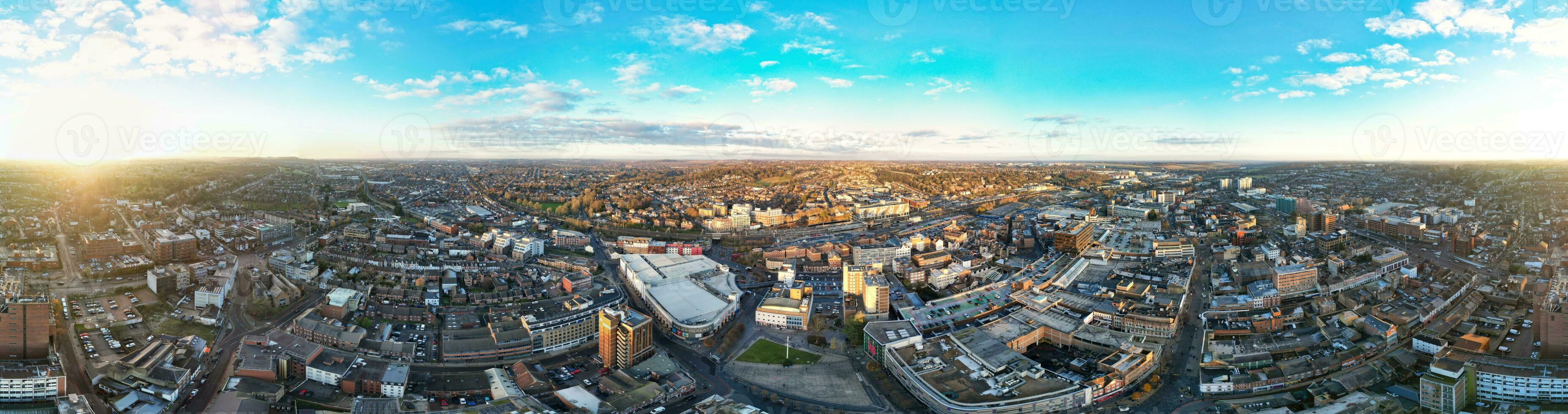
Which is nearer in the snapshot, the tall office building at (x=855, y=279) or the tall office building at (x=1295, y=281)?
the tall office building at (x=1295, y=281)

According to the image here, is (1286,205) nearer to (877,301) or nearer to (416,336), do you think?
(877,301)

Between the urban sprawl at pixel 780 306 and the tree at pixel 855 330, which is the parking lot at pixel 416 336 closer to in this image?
the urban sprawl at pixel 780 306

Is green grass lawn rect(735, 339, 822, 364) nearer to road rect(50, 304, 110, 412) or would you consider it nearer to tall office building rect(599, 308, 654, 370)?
tall office building rect(599, 308, 654, 370)

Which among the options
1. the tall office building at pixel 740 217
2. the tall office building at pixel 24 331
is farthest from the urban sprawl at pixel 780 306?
the tall office building at pixel 740 217

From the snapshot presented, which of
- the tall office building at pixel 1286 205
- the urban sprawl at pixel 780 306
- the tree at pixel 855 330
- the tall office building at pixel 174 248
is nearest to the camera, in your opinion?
the urban sprawl at pixel 780 306

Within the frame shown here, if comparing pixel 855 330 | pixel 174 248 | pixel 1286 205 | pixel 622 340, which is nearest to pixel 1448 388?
pixel 855 330
